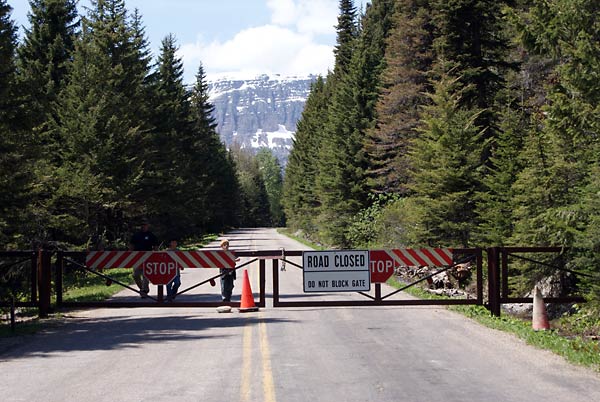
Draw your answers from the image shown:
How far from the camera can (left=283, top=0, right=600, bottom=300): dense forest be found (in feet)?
57.0

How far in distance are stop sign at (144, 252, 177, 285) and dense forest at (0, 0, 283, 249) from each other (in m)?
3.61

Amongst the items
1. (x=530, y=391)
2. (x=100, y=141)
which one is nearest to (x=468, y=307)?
(x=530, y=391)

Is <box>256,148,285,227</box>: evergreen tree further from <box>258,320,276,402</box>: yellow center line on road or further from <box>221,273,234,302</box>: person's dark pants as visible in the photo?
<box>258,320,276,402</box>: yellow center line on road

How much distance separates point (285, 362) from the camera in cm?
1032

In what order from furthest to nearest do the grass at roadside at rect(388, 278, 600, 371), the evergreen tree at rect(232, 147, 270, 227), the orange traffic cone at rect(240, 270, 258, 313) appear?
1. the evergreen tree at rect(232, 147, 270, 227)
2. the orange traffic cone at rect(240, 270, 258, 313)
3. the grass at roadside at rect(388, 278, 600, 371)

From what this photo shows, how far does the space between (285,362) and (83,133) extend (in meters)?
25.2

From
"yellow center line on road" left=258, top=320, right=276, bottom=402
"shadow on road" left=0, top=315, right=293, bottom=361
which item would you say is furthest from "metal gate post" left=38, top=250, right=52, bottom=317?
"yellow center line on road" left=258, top=320, right=276, bottom=402

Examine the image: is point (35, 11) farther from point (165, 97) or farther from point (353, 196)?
point (353, 196)

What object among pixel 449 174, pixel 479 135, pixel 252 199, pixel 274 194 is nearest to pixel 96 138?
pixel 449 174

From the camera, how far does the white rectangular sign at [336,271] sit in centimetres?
1547

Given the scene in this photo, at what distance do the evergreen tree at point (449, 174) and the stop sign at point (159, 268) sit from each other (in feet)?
43.1

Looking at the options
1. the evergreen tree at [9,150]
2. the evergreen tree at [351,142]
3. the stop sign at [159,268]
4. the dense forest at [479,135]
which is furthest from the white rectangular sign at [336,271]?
the evergreen tree at [351,142]

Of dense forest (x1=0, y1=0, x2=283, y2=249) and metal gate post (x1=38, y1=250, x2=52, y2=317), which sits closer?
metal gate post (x1=38, y1=250, x2=52, y2=317)

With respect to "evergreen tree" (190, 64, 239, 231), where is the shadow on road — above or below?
below
